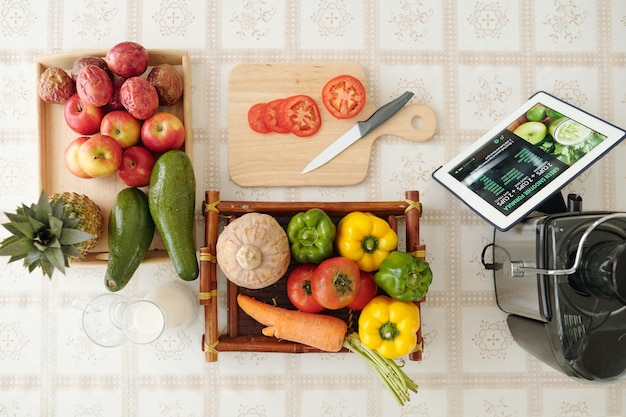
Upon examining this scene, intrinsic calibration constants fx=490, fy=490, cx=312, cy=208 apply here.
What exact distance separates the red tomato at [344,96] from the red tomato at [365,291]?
39 cm

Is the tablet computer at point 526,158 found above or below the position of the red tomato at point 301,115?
below

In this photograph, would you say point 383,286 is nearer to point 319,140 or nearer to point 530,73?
point 319,140

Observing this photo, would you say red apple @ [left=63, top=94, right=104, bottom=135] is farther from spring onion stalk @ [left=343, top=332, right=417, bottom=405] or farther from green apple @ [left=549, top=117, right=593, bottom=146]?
green apple @ [left=549, top=117, right=593, bottom=146]

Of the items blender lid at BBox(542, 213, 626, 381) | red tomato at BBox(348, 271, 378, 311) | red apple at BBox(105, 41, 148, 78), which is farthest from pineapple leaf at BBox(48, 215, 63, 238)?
blender lid at BBox(542, 213, 626, 381)

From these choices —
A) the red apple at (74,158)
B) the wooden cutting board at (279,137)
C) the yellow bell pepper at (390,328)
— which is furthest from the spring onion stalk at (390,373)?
the red apple at (74,158)

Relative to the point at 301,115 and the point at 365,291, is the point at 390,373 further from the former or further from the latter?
the point at 301,115

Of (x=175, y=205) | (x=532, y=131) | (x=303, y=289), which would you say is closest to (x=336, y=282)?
(x=303, y=289)

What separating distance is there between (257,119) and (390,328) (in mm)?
583

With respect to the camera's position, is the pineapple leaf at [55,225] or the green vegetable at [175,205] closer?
the pineapple leaf at [55,225]

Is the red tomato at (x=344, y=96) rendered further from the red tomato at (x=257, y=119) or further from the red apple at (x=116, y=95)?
the red apple at (x=116, y=95)

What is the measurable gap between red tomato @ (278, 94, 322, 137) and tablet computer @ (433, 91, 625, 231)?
327 millimetres

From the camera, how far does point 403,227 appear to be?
124cm

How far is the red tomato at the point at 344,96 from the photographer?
119 cm

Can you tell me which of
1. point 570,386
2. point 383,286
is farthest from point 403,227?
point 570,386
